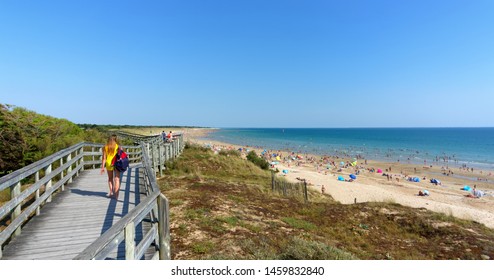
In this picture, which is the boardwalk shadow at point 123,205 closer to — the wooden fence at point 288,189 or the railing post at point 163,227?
the railing post at point 163,227

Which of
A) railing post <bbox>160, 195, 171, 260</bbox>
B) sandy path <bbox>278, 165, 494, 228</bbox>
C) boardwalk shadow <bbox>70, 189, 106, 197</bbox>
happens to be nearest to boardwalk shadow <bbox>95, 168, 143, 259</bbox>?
boardwalk shadow <bbox>70, 189, 106, 197</bbox>

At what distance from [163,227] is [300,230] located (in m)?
4.97

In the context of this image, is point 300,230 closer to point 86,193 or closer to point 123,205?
point 123,205

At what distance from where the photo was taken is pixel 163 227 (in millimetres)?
3547

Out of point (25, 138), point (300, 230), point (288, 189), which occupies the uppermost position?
point (25, 138)

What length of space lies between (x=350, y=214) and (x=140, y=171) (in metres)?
8.57

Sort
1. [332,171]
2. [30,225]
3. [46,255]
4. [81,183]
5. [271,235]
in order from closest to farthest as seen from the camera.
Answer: [46,255] → [30,225] → [271,235] → [81,183] → [332,171]

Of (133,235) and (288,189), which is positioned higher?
(133,235)

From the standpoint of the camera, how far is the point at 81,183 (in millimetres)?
8398

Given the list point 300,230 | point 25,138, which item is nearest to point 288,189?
point 300,230

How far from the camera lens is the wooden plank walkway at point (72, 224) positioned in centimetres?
394

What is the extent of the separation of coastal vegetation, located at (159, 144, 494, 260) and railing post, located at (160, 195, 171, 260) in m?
1.43

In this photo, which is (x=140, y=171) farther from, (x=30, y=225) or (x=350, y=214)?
(x=350, y=214)
